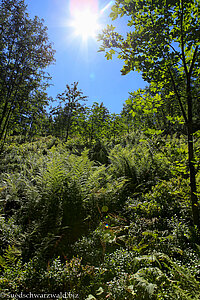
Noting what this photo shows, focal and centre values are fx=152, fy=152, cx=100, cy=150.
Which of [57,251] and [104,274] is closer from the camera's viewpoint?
[104,274]

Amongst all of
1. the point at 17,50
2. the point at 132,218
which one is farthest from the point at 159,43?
the point at 17,50

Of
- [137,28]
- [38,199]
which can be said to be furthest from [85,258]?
[137,28]

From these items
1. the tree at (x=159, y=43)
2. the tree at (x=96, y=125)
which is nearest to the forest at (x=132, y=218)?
the tree at (x=159, y=43)

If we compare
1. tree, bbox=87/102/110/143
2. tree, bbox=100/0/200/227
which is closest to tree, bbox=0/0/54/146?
tree, bbox=87/102/110/143

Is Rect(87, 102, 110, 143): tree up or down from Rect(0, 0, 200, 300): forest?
up

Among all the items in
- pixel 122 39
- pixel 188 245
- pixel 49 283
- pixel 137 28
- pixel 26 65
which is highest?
pixel 26 65

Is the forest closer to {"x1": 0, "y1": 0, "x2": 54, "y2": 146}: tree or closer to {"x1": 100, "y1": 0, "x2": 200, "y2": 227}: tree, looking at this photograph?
{"x1": 100, "y1": 0, "x2": 200, "y2": 227}: tree

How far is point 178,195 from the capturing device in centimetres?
242

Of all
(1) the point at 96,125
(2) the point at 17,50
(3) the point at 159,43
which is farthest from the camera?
(1) the point at 96,125

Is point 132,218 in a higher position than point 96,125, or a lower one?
lower

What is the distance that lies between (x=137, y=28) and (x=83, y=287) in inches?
107

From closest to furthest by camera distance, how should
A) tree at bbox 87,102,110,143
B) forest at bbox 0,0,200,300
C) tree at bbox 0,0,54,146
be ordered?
forest at bbox 0,0,200,300
tree at bbox 0,0,54,146
tree at bbox 87,102,110,143

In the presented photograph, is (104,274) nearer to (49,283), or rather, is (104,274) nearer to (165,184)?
(49,283)

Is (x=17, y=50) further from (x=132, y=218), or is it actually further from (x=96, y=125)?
(x=132, y=218)
